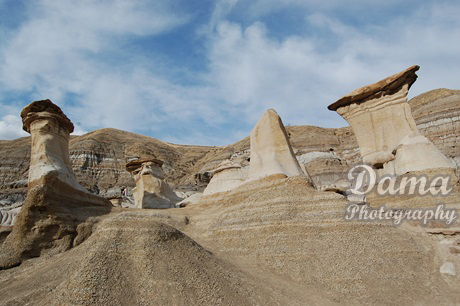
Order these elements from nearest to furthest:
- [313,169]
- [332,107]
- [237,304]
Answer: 1. [237,304]
2. [332,107]
3. [313,169]

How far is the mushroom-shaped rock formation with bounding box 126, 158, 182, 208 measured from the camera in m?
19.4

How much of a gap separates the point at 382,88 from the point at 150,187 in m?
13.4

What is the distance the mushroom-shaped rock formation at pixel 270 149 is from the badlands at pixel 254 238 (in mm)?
49

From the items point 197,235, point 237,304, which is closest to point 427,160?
point 197,235

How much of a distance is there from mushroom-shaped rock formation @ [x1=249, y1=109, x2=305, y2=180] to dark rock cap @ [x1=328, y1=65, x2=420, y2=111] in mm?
3145

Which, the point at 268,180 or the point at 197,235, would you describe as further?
the point at 268,180

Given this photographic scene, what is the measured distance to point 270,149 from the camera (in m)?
12.0

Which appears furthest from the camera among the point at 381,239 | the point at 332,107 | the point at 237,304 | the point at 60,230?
the point at 332,107

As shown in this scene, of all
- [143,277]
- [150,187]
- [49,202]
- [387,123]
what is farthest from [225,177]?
[143,277]

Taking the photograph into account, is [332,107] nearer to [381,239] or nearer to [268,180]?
[268,180]

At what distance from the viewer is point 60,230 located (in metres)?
10.2

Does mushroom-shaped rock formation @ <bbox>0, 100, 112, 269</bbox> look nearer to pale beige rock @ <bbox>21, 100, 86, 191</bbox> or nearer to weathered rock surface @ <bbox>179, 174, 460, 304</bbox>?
pale beige rock @ <bbox>21, 100, 86, 191</bbox>

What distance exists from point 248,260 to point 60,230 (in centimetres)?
600

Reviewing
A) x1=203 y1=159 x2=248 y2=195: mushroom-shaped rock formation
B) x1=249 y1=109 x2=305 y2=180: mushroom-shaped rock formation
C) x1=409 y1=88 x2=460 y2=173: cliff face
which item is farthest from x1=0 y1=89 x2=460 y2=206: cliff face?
x1=249 y1=109 x2=305 y2=180: mushroom-shaped rock formation
